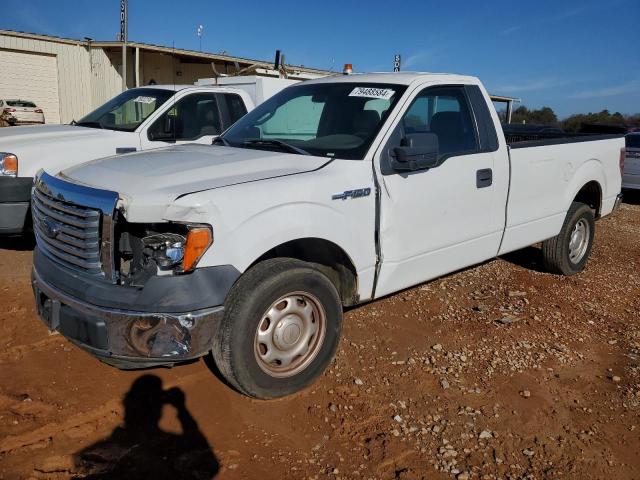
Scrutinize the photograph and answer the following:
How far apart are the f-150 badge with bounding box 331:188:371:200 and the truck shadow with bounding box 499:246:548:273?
3.39m

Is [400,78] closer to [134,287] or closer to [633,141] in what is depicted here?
[134,287]

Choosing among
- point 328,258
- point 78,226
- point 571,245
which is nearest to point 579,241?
point 571,245

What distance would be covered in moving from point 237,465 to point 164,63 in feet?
76.1

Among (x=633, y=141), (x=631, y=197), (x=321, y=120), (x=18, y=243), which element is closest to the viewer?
(x=321, y=120)

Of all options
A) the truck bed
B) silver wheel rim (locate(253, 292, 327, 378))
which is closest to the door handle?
the truck bed

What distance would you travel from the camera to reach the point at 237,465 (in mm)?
2768

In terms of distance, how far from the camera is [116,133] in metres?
6.69

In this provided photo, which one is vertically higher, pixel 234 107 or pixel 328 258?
pixel 234 107

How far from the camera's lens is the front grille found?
2951 millimetres

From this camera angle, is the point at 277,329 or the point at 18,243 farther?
the point at 18,243

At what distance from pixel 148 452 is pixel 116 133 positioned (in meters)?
4.81

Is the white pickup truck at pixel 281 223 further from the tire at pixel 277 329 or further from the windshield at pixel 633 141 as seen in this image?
the windshield at pixel 633 141

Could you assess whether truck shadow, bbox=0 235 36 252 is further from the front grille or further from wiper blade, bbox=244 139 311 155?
wiper blade, bbox=244 139 311 155

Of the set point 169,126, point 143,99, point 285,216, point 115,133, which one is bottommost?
point 285,216
